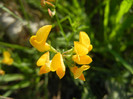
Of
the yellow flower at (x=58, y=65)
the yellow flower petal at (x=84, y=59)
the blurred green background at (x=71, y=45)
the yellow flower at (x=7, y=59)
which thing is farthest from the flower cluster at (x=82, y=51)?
the yellow flower at (x=7, y=59)

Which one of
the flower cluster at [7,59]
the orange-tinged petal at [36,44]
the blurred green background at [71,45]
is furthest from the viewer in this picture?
the flower cluster at [7,59]

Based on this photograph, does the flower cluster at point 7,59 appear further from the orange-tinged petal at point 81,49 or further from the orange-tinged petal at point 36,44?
the orange-tinged petal at point 81,49

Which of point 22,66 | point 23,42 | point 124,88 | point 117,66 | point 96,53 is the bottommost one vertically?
point 124,88

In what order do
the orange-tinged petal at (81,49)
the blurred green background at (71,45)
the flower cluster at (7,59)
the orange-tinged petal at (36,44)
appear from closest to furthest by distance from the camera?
the orange-tinged petal at (81,49) → the orange-tinged petal at (36,44) → the blurred green background at (71,45) → the flower cluster at (7,59)

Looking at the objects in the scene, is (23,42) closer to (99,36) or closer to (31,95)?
(31,95)

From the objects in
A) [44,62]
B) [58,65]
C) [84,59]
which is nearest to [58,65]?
[58,65]

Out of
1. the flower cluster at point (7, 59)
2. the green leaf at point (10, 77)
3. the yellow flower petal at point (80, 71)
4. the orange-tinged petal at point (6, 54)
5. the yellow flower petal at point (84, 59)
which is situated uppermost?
the yellow flower petal at point (84, 59)

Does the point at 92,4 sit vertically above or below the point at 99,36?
above

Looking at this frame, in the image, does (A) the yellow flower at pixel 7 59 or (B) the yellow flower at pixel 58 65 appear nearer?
(B) the yellow flower at pixel 58 65

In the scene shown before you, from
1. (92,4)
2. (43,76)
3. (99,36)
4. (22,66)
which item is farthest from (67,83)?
(92,4)
